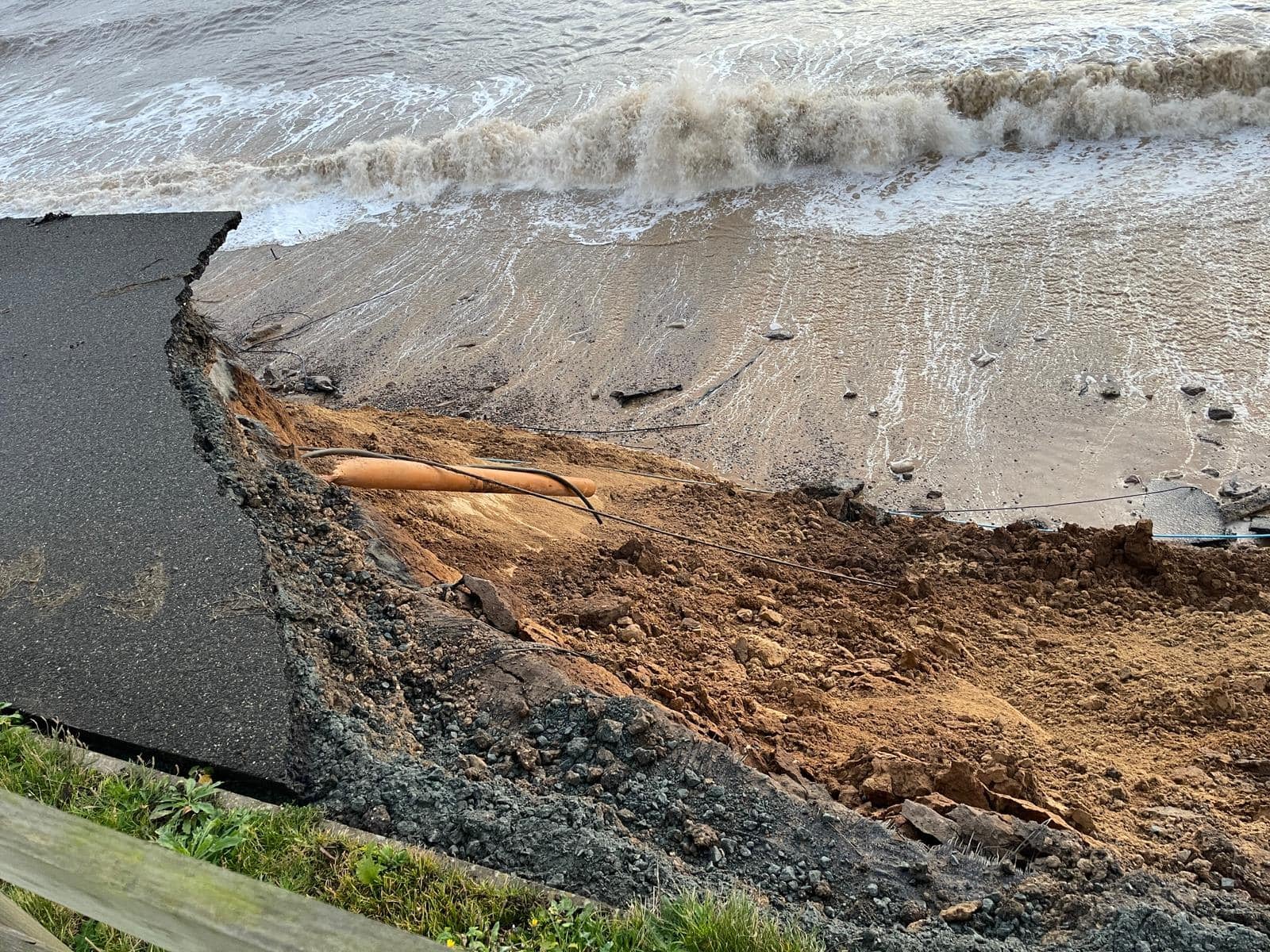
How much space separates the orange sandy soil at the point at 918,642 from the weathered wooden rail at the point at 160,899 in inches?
→ 72.1

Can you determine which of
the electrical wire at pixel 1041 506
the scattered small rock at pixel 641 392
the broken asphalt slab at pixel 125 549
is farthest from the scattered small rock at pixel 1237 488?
the broken asphalt slab at pixel 125 549

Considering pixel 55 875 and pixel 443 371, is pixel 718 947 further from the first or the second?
pixel 443 371

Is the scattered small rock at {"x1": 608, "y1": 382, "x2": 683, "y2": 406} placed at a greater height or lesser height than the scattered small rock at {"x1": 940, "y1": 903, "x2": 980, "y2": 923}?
lesser

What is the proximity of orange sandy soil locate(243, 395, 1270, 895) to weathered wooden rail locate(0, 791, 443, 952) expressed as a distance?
1831 mm

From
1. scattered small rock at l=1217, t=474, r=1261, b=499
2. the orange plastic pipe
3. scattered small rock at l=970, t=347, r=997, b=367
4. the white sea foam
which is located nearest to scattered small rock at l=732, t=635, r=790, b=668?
the orange plastic pipe

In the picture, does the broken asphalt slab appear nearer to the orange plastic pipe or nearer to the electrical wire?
the orange plastic pipe

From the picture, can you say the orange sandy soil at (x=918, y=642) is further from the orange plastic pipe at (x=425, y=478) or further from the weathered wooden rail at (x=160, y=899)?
the weathered wooden rail at (x=160, y=899)

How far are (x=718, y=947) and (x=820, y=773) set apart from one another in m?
1.14

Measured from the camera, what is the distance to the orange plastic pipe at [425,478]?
517 centimetres

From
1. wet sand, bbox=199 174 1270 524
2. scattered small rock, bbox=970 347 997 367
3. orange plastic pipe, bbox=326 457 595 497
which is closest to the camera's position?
orange plastic pipe, bbox=326 457 595 497

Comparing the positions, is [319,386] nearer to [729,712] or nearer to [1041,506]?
[729,712]

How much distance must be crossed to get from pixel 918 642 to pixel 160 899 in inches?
151

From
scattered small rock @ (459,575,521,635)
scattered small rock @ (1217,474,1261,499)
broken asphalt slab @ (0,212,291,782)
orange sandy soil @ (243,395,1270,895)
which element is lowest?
scattered small rock @ (1217,474,1261,499)

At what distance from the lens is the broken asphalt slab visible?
10.3ft
